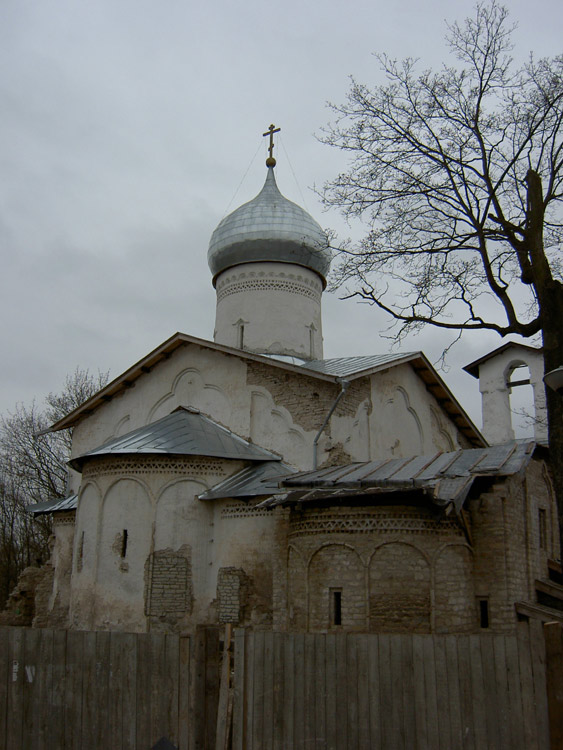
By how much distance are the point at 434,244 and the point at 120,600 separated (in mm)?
6837

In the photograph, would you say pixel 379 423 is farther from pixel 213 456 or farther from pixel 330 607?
→ pixel 330 607

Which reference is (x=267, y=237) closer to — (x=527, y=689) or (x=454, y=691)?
(x=454, y=691)

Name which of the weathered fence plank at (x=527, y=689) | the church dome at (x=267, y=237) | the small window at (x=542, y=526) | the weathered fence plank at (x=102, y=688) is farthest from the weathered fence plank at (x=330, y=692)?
the church dome at (x=267, y=237)

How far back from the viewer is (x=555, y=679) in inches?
188

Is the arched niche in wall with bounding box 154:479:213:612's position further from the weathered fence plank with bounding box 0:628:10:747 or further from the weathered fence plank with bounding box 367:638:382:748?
the weathered fence plank with bounding box 367:638:382:748

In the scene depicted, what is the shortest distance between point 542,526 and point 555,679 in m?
6.34

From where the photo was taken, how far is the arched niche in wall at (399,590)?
29.4 feet

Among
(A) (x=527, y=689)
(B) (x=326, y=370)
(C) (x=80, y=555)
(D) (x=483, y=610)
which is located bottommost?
(A) (x=527, y=689)

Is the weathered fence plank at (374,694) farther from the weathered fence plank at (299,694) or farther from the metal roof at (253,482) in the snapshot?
the metal roof at (253,482)

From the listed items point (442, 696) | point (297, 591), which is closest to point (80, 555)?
point (297, 591)

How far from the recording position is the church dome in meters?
→ 16.5

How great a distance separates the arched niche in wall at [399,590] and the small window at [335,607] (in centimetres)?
45

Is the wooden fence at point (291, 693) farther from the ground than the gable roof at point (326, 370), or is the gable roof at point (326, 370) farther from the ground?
the gable roof at point (326, 370)

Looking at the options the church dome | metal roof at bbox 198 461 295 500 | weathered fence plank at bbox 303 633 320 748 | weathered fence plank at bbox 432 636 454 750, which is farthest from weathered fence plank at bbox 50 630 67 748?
the church dome
